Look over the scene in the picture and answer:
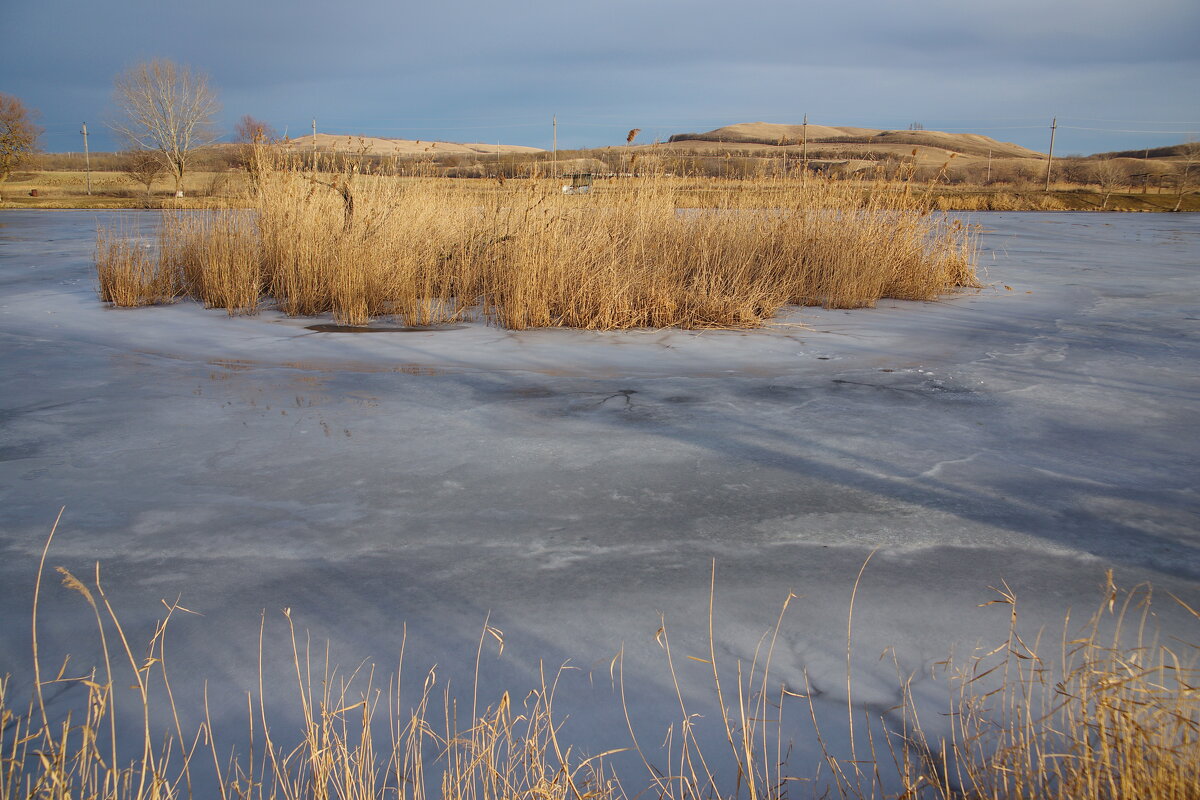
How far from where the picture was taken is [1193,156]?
152 ft

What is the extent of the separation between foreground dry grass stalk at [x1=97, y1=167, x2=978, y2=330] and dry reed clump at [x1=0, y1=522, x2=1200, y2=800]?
5275 millimetres

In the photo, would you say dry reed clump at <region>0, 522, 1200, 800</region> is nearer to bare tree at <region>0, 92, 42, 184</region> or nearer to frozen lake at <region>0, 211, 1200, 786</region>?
frozen lake at <region>0, 211, 1200, 786</region>

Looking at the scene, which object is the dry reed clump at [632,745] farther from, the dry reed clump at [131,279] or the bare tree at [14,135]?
the bare tree at [14,135]

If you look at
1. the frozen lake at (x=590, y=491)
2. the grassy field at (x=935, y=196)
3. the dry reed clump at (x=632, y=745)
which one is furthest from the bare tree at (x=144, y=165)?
the dry reed clump at (x=632, y=745)

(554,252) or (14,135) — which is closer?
(554,252)

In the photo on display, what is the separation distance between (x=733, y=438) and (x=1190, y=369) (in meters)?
3.60

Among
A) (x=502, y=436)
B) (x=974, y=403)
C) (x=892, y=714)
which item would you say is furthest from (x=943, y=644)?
(x=974, y=403)

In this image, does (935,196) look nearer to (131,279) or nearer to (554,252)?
(554,252)

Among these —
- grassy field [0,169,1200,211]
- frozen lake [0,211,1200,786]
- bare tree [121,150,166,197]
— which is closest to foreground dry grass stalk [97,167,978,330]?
frozen lake [0,211,1200,786]

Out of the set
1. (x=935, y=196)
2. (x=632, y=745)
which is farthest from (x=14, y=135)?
(x=632, y=745)

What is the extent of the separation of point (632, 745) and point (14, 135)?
48.0 meters

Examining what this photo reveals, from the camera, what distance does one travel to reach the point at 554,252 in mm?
7441

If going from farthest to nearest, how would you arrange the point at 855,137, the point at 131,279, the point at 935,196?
the point at 855,137, the point at 935,196, the point at 131,279

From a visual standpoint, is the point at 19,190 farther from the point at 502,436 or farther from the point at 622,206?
the point at 502,436
